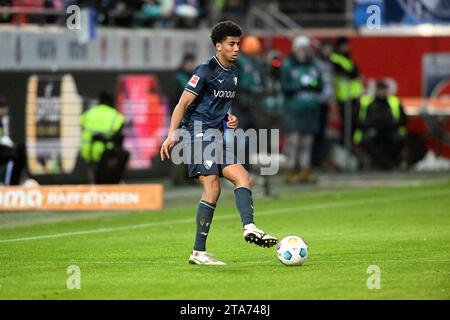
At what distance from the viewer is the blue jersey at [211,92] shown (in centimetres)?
1212

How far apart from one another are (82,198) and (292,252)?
26.4ft

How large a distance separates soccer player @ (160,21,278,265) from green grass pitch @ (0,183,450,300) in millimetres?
476

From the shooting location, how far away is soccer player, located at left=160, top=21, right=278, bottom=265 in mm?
12086

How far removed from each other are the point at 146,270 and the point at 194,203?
881cm

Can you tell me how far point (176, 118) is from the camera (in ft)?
39.3

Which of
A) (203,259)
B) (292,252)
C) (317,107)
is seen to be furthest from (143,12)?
(292,252)

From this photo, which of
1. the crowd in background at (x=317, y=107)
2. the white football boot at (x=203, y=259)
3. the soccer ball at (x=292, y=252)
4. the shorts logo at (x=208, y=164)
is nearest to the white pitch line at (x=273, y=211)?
the crowd in background at (x=317, y=107)

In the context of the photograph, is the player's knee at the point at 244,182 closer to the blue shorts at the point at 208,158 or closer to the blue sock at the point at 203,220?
the blue shorts at the point at 208,158

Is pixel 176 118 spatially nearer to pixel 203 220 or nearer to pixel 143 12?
pixel 203 220

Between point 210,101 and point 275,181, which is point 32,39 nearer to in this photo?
point 275,181

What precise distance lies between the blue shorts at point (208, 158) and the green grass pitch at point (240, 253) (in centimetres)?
92

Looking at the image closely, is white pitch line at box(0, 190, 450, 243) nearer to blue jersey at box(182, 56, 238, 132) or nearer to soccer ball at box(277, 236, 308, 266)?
blue jersey at box(182, 56, 238, 132)
